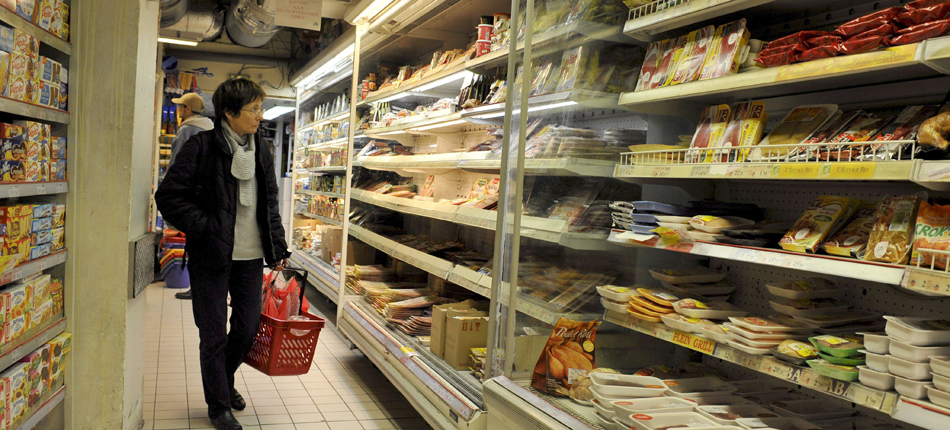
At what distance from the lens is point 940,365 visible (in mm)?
1379

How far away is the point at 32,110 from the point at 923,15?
279cm

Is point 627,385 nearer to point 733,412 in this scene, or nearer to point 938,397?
point 733,412

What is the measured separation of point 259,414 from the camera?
3656 millimetres

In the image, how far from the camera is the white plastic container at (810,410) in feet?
6.29

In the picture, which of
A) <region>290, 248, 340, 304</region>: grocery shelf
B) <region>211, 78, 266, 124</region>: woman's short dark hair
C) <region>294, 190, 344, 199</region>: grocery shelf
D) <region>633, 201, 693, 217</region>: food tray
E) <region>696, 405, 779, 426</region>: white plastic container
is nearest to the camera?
<region>696, 405, 779, 426</region>: white plastic container

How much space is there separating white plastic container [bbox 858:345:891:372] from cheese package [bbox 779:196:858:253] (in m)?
0.33

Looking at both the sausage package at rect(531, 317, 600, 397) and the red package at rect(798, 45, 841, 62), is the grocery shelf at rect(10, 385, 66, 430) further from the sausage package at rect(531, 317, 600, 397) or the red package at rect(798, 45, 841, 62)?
the red package at rect(798, 45, 841, 62)

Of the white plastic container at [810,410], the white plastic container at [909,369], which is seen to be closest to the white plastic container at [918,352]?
the white plastic container at [909,369]

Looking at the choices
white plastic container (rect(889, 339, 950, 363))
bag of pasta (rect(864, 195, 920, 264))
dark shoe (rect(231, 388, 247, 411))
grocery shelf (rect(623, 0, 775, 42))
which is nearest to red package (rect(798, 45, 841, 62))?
grocery shelf (rect(623, 0, 775, 42))

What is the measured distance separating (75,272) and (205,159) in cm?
79

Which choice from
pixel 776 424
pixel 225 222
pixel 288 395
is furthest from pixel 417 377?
pixel 776 424

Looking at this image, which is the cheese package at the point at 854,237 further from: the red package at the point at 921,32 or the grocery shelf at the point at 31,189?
the grocery shelf at the point at 31,189

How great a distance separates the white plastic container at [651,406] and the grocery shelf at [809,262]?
19.2 inches

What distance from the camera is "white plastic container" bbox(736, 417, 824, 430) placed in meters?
1.81
